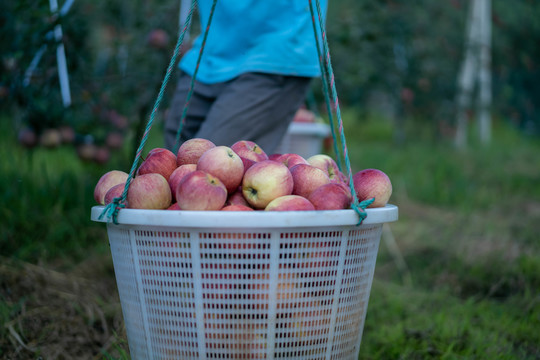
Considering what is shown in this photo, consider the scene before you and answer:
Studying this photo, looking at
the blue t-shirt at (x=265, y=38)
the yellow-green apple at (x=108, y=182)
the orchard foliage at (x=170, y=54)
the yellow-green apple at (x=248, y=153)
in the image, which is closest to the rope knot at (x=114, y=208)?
the yellow-green apple at (x=108, y=182)

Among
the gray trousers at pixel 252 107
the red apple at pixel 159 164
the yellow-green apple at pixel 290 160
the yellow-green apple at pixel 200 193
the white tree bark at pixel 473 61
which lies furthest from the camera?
the white tree bark at pixel 473 61

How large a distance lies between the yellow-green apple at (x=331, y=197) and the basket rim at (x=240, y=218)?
9 cm

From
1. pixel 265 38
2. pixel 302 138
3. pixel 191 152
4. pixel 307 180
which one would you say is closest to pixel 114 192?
pixel 191 152

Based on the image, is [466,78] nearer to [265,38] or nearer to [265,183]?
[265,38]

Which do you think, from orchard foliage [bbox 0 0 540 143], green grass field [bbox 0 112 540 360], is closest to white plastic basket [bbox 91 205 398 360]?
green grass field [bbox 0 112 540 360]

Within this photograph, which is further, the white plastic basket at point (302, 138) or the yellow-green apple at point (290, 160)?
the white plastic basket at point (302, 138)

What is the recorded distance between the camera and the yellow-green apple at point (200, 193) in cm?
110

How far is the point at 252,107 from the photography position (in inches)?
76.7

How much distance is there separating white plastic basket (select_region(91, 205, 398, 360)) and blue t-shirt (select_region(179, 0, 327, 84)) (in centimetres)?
97

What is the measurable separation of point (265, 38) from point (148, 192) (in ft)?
3.29

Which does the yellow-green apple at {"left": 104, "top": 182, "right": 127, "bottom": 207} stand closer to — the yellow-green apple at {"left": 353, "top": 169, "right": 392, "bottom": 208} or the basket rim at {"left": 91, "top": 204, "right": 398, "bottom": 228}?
the basket rim at {"left": 91, "top": 204, "right": 398, "bottom": 228}

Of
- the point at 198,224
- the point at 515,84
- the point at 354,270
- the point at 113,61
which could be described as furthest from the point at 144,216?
the point at 515,84

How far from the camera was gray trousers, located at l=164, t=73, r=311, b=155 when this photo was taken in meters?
1.93

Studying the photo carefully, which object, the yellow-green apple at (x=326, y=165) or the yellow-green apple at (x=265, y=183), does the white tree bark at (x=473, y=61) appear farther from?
the yellow-green apple at (x=265, y=183)
